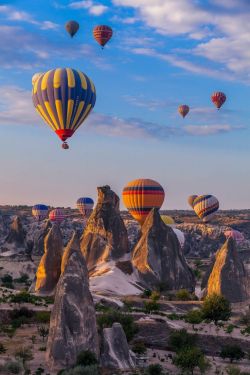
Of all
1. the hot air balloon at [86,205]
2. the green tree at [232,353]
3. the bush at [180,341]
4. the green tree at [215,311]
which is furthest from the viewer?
the hot air balloon at [86,205]

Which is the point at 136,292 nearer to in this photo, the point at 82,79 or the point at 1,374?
the point at 82,79

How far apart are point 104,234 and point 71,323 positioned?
126 ft

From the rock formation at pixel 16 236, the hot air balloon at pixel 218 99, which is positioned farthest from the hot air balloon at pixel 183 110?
the rock formation at pixel 16 236

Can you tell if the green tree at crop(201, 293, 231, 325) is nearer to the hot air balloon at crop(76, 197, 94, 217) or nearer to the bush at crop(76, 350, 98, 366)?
the bush at crop(76, 350, 98, 366)

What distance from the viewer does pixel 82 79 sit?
65.1m

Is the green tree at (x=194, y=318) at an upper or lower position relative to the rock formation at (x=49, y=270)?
lower

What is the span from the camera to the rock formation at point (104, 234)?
67.9 m

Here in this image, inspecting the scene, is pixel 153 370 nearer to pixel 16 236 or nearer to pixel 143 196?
pixel 143 196

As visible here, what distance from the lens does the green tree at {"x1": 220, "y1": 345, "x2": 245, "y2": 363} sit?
36500 millimetres

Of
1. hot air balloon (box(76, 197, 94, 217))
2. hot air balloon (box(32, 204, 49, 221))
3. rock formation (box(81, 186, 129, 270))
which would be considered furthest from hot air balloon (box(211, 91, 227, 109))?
hot air balloon (box(32, 204, 49, 221))

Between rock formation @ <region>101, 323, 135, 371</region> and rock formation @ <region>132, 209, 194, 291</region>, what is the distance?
32.9 metres

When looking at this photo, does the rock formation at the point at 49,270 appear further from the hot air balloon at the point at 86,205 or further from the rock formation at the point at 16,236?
the hot air balloon at the point at 86,205

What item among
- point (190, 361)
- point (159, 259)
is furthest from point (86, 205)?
point (190, 361)

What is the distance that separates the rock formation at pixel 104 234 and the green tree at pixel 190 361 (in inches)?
1355
